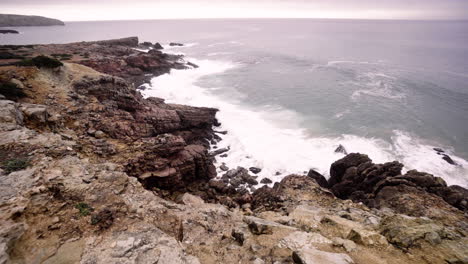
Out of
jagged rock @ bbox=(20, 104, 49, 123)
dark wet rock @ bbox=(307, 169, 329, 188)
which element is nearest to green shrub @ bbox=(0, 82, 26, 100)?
jagged rock @ bbox=(20, 104, 49, 123)

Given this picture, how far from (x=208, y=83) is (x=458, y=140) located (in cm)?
3772

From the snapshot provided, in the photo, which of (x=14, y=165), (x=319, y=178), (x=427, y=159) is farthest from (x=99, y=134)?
(x=427, y=159)

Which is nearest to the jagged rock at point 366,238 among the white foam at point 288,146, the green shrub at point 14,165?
Answer: the white foam at point 288,146

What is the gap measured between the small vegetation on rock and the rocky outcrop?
15038 millimetres

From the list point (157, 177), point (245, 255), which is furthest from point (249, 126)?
point (245, 255)

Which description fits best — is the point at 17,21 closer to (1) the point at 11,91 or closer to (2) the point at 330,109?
(1) the point at 11,91

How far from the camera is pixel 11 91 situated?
13.4 m

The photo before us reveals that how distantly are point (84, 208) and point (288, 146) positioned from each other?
19536mm

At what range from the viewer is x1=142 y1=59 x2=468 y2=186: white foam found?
66.9 feet

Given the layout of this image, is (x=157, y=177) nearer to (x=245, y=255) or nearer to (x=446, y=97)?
(x=245, y=255)

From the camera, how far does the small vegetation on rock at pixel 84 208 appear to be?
6984mm

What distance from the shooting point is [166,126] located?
19359 millimetres

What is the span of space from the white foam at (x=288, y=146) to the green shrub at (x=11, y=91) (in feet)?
48.8

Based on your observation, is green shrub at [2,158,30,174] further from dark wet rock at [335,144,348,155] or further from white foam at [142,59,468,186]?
dark wet rock at [335,144,348,155]
